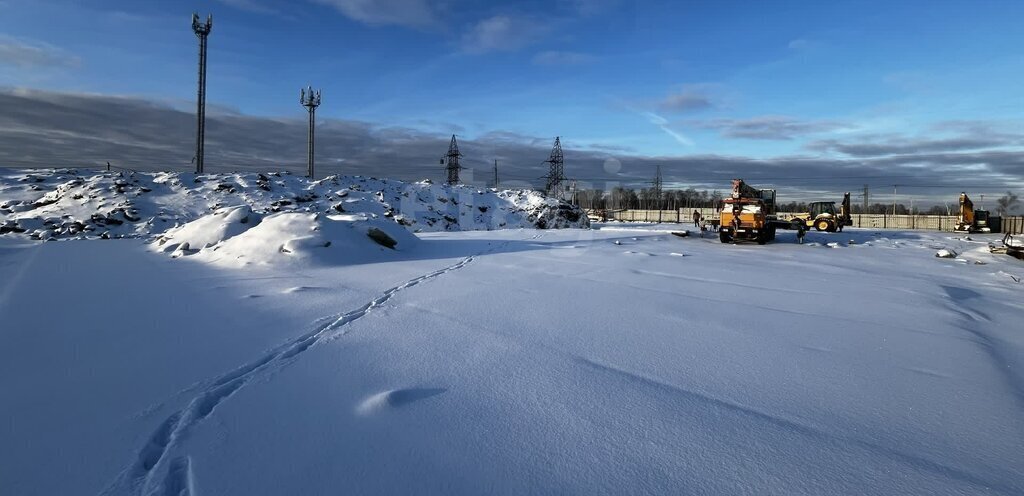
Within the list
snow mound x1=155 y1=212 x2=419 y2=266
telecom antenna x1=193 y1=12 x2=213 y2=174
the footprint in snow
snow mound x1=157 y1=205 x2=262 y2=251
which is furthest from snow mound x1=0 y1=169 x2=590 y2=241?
the footprint in snow

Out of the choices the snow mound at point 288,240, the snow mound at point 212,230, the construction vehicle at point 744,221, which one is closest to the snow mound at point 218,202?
the snow mound at point 212,230

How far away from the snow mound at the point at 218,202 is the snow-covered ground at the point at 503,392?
7549 mm

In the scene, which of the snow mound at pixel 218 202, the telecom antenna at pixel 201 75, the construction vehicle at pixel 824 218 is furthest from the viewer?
the construction vehicle at pixel 824 218

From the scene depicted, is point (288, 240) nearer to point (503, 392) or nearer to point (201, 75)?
point (503, 392)

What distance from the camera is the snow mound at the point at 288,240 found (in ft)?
29.0

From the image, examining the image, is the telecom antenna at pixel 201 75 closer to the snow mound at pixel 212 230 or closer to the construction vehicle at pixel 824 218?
the snow mound at pixel 212 230

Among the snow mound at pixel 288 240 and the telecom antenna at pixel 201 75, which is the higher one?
the telecom antenna at pixel 201 75

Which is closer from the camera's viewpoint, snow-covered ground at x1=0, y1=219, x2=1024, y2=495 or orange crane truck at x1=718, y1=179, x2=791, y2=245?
snow-covered ground at x1=0, y1=219, x2=1024, y2=495

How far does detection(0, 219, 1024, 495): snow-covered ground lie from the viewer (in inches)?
79.8

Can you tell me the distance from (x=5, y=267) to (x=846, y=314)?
523 inches

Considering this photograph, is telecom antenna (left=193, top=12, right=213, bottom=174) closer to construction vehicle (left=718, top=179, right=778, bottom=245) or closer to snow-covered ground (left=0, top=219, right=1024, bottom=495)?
snow-covered ground (left=0, top=219, right=1024, bottom=495)

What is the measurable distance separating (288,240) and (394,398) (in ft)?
24.4

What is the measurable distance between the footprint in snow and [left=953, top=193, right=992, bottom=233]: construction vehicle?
3691 cm

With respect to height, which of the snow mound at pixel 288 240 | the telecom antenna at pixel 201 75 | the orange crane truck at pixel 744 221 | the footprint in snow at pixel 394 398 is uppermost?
the telecom antenna at pixel 201 75
